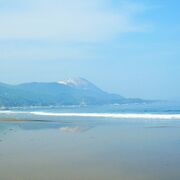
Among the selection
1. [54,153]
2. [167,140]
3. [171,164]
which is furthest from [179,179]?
[167,140]

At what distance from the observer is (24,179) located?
38.9 ft

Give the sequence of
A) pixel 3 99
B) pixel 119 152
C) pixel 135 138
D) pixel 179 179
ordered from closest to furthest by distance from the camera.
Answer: pixel 179 179
pixel 119 152
pixel 135 138
pixel 3 99

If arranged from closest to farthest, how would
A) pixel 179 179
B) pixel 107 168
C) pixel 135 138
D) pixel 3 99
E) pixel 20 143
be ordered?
pixel 179 179 < pixel 107 168 < pixel 20 143 < pixel 135 138 < pixel 3 99

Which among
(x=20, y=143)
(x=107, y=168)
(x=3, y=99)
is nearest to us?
(x=107, y=168)

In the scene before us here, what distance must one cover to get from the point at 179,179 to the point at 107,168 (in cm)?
269

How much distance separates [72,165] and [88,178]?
7.58ft

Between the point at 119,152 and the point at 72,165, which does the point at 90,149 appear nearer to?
the point at 119,152

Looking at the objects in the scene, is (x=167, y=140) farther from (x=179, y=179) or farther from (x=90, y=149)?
(x=179, y=179)

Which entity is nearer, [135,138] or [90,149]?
[90,149]

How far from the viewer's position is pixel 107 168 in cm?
1340

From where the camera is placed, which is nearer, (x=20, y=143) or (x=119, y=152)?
(x=119, y=152)

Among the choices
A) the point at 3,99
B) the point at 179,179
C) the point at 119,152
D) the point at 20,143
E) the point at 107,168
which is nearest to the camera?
the point at 179,179

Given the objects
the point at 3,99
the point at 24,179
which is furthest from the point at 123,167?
the point at 3,99

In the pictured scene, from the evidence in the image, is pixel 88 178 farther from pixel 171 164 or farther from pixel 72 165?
pixel 171 164
